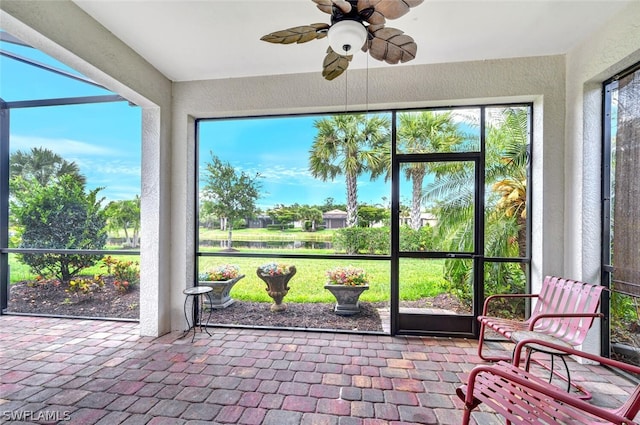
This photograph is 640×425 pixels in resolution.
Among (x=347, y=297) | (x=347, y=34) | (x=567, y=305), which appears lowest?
(x=347, y=297)

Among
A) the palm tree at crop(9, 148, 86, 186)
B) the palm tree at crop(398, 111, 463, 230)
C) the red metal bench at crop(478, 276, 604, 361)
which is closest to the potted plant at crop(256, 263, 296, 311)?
the palm tree at crop(398, 111, 463, 230)

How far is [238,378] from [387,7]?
9.54ft

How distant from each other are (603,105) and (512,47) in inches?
40.4

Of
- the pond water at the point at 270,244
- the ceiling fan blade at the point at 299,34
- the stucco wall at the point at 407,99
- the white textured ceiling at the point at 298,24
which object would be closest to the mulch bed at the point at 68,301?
the stucco wall at the point at 407,99

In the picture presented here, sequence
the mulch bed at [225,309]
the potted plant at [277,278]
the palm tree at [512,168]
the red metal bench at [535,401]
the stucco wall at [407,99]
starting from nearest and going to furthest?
the red metal bench at [535,401]
the stucco wall at [407,99]
the palm tree at [512,168]
the mulch bed at [225,309]
the potted plant at [277,278]

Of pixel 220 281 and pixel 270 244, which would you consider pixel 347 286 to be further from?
pixel 220 281

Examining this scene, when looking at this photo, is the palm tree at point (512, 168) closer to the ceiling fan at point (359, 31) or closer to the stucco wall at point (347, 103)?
the stucco wall at point (347, 103)

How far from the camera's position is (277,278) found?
137 inches

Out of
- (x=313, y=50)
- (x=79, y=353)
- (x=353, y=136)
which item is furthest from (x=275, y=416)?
(x=313, y=50)

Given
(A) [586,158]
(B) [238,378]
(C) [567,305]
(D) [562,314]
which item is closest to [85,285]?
(B) [238,378]

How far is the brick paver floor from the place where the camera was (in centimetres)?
187

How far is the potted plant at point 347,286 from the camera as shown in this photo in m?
3.36

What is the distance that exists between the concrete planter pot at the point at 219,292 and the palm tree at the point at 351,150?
1802 millimetres

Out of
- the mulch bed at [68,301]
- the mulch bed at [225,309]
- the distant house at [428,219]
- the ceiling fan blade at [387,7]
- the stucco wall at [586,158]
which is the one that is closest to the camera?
the ceiling fan blade at [387,7]
